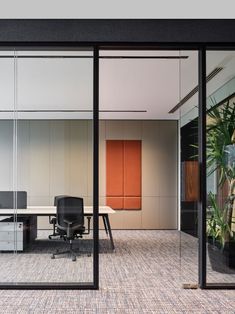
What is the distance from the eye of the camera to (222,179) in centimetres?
297

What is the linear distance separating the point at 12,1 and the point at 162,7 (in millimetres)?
930

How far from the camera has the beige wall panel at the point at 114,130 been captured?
21.5ft

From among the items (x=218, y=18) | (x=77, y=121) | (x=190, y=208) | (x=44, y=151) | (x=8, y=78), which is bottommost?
(x=190, y=208)

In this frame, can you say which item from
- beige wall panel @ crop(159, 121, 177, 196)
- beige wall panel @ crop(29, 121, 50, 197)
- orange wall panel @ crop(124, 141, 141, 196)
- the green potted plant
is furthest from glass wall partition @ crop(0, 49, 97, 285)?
beige wall panel @ crop(159, 121, 177, 196)

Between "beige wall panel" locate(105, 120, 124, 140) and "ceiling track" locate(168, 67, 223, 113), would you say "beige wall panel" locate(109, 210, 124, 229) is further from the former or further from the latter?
"ceiling track" locate(168, 67, 223, 113)

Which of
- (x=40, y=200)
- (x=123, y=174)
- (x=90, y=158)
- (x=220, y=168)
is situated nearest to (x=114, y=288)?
(x=40, y=200)

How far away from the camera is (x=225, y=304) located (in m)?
2.48

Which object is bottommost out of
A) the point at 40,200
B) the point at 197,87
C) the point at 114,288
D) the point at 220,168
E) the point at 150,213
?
the point at 114,288

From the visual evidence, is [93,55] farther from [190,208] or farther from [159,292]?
[159,292]

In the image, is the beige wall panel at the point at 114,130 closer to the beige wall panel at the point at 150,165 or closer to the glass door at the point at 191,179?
the beige wall panel at the point at 150,165

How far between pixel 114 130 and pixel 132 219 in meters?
1.43

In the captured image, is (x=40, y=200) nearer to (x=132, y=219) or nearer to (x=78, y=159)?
(x=78, y=159)

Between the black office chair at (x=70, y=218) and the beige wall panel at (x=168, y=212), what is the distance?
12.2 ft

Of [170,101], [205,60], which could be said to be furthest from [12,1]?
A: [170,101]
